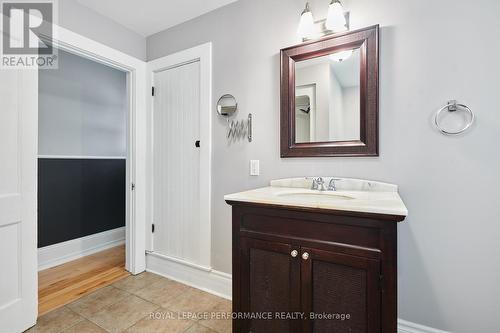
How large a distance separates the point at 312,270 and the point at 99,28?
255 cm

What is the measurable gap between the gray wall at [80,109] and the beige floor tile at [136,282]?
66.2 inches

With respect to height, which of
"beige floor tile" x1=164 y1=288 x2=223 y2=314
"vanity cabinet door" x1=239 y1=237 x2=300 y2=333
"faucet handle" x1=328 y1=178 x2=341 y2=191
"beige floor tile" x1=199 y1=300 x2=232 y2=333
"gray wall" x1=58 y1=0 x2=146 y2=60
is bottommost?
"beige floor tile" x1=199 y1=300 x2=232 y2=333

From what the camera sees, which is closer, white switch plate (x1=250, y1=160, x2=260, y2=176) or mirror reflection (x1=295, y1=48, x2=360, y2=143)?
mirror reflection (x1=295, y1=48, x2=360, y2=143)

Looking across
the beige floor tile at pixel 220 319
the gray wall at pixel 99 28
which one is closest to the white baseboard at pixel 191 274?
the beige floor tile at pixel 220 319

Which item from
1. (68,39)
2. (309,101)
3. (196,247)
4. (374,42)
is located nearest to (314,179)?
(309,101)

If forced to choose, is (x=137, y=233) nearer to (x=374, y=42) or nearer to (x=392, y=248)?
(x=392, y=248)

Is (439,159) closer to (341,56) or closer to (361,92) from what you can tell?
(361,92)

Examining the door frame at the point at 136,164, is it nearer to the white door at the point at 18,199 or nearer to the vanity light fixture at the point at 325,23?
the white door at the point at 18,199

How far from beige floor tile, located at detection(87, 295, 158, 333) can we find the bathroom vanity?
89 centimetres

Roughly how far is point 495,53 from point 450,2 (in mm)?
361

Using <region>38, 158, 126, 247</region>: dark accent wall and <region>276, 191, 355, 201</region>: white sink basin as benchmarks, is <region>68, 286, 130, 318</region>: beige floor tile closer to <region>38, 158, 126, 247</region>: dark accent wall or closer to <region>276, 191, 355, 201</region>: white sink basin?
<region>38, 158, 126, 247</region>: dark accent wall

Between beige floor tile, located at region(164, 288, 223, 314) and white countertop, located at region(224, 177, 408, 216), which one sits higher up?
white countertop, located at region(224, 177, 408, 216)

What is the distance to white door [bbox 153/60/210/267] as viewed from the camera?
2.14 metres

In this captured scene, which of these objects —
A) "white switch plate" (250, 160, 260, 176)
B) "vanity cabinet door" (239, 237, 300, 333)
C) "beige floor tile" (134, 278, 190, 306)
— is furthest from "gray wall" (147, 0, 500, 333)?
"beige floor tile" (134, 278, 190, 306)
